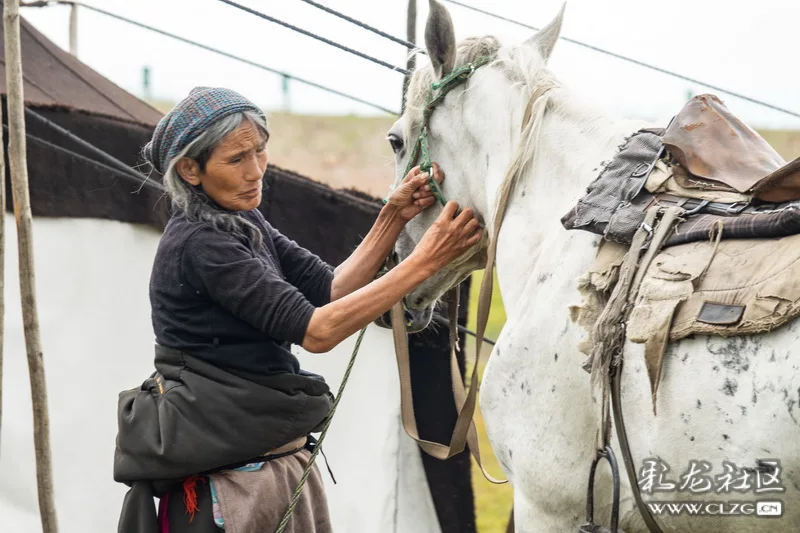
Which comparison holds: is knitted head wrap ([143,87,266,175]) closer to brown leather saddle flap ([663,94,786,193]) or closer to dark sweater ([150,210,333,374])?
dark sweater ([150,210,333,374])

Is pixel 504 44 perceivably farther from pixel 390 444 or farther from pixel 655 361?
pixel 390 444

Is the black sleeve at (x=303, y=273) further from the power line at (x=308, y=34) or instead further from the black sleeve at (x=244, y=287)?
the power line at (x=308, y=34)

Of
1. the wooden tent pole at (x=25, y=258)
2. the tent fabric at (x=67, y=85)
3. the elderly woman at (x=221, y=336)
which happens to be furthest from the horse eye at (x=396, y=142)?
the tent fabric at (x=67, y=85)

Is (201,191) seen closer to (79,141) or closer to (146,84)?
(79,141)

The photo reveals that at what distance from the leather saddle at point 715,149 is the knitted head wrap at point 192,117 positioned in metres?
1.10

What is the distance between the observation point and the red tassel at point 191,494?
239cm

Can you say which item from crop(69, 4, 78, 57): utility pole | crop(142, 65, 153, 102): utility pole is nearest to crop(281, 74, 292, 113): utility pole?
crop(142, 65, 153, 102): utility pole

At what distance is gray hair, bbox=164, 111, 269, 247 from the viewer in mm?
2324

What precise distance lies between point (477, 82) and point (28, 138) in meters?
2.18

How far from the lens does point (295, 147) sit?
1802 centimetres

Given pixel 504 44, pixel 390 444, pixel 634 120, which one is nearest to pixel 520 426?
pixel 634 120

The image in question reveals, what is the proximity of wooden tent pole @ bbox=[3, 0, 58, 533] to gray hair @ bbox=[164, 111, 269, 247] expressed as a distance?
2.73 ft

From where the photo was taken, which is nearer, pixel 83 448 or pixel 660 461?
pixel 660 461

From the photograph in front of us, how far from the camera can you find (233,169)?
7.79 feet
